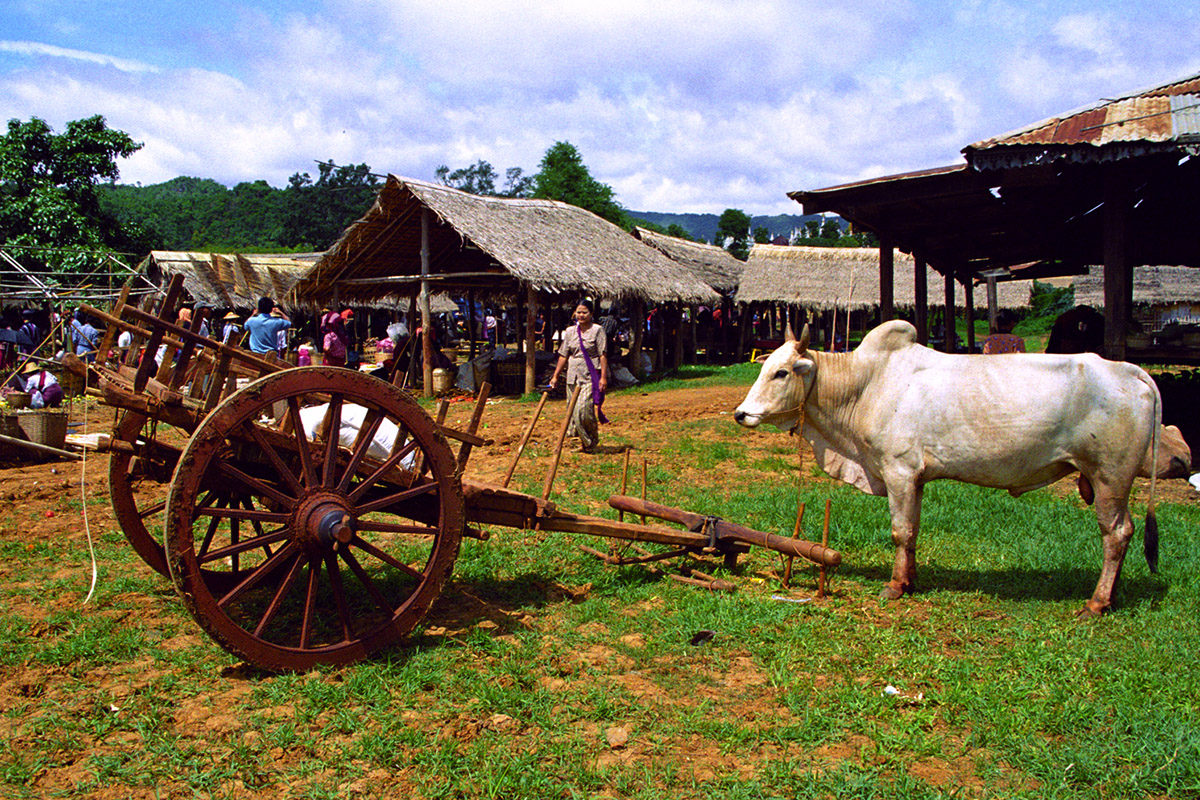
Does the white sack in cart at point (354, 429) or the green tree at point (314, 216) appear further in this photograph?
the green tree at point (314, 216)

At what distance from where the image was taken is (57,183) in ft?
86.6

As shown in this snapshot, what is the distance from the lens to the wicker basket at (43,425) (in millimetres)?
8891

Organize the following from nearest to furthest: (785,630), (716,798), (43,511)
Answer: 1. (716,798)
2. (785,630)
3. (43,511)

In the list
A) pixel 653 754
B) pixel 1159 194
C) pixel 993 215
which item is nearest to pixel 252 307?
Result: pixel 993 215

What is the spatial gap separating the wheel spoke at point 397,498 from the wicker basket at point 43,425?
6.90 metres

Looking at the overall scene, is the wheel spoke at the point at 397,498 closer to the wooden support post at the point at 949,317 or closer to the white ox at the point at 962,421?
the white ox at the point at 962,421

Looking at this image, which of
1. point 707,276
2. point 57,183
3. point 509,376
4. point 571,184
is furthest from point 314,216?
point 509,376

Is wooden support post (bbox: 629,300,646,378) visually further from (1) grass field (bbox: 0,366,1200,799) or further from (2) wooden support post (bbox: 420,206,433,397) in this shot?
(1) grass field (bbox: 0,366,1200,799)

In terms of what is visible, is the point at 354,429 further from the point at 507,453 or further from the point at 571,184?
the point at 571,184

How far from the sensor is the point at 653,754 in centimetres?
321

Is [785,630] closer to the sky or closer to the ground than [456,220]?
closer to the ground

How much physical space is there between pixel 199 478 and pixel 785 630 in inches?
119

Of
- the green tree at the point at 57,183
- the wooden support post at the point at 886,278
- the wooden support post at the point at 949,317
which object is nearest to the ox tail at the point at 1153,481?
the wooden support post at the point at 886,278

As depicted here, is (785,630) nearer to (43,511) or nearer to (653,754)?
(653,754)
